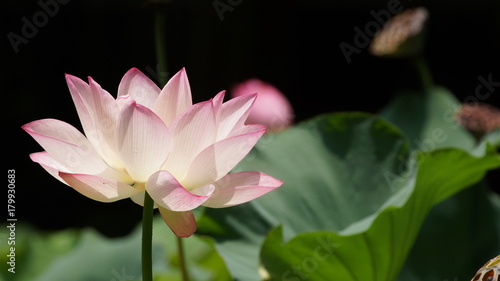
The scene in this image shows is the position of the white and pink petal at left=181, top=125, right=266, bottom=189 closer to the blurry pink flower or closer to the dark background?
the blurry pink flower

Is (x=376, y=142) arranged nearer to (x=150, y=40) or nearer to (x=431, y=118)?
(x=431, y=118)

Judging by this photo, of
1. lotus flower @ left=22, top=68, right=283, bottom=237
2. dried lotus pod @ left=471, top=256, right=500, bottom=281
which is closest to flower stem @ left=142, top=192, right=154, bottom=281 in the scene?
lotus flower @ left=22, top=68, right=283, bottom=237

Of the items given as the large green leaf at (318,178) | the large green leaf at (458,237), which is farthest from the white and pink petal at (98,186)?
the large green leaf at (458,237)

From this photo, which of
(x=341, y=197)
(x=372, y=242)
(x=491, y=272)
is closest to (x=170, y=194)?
(x=491, y=272)

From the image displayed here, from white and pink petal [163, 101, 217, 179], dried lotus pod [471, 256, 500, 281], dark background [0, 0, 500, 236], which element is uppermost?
white and pink petal [163, 101, 217, 179]

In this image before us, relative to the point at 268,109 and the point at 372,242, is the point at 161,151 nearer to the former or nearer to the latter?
the point at 372,242

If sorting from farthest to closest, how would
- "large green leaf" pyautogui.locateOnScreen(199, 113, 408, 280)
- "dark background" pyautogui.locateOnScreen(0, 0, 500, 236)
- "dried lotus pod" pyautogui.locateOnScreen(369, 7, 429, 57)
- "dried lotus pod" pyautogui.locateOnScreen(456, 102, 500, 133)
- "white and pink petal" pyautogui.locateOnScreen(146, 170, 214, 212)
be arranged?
"dark background" pyautogui.locateOnScreen(0, 0, 500, 236)
"dried lotus pod" pyautogui.locateOnScreen(369, 7, 429, 57)
"dried lotus pod" pyautogui.locateOnScreen(456, 102, 500, 133)
"large green leaf" pyautogui.locateOnScreen(199, 113, 408, 280)
"white and pink petal" pyautogui.locateOnScreen(146, 170, 214, 212)
